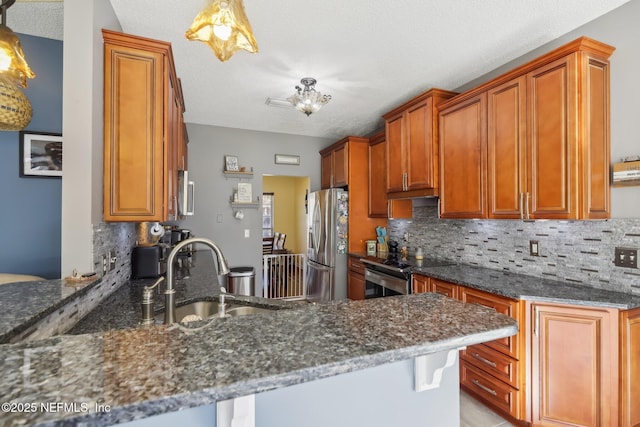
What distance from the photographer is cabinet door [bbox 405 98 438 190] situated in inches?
115

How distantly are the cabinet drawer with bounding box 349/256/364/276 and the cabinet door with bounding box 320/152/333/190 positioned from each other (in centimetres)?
119

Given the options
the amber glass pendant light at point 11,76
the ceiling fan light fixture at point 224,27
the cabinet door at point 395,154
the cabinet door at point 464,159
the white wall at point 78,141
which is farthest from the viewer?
the cabinet door at point 395,154

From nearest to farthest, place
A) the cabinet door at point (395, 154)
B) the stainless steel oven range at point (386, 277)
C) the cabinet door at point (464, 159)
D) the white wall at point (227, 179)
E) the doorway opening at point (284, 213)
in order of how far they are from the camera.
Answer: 1. the cabinet door at point (464, 159)
2. the stainless steel oven range at point (386, 277)
3. the cabinet door at point (395, 154)
4. the white wall at point (227, 179)
5. the doorway opening at point (284, 213)

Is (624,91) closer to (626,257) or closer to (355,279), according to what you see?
(626,257)

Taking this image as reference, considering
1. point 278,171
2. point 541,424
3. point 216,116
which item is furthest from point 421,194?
point 216,116

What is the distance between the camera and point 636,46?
1.87 meters

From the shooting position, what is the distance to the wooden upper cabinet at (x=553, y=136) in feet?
6.20

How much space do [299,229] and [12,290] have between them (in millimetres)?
6639

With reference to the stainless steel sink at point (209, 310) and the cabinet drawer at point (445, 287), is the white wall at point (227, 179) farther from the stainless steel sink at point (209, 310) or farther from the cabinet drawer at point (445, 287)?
the cabinet drawer at point (445, 287)

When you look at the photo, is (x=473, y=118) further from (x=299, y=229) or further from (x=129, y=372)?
(x=299, y=229)

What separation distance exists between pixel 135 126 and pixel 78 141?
1.02 ft

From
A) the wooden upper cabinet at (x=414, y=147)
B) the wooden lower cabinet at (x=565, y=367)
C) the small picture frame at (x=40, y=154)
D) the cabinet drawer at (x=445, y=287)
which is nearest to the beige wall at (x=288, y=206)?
the wooden upper cabinet at (x=414, y=147)

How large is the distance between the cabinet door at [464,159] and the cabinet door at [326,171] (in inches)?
79.0

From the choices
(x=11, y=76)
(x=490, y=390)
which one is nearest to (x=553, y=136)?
(x=490, y=390)
